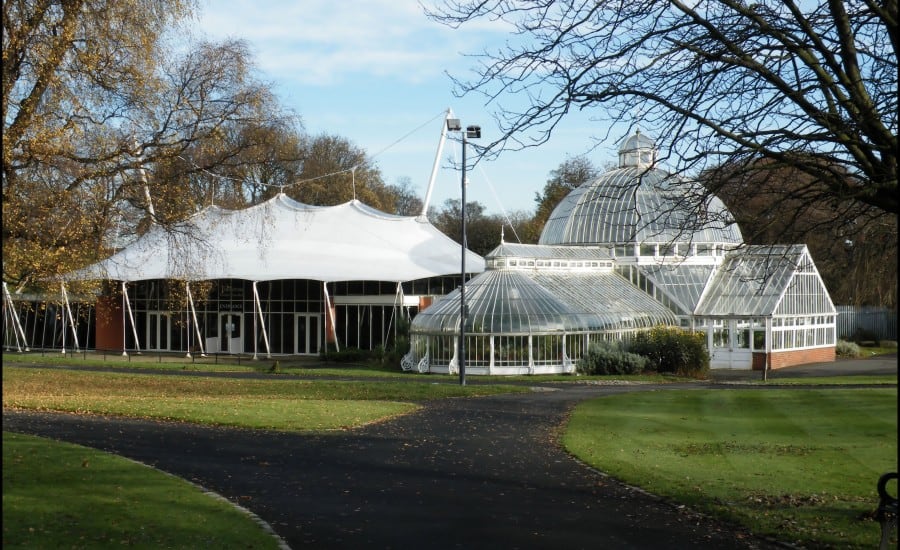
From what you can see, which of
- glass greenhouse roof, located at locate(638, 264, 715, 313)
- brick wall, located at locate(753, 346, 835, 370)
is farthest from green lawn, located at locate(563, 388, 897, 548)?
glass greenhouse roof, located at locate(638, 264, 715, 313)

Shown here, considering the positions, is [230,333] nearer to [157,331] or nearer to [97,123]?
[157,331]

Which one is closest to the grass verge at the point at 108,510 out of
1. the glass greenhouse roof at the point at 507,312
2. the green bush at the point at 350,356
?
the glass greenhouse roof at the point at 507,312

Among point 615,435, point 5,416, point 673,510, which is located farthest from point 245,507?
point 5,416

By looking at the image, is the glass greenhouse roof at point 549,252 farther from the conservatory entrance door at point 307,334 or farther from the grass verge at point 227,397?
the grass verge at point 227,397

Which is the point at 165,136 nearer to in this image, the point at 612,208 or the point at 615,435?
the point at 615,435

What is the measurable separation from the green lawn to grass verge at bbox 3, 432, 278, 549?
18.9 feet

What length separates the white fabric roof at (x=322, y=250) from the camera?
47.0 meters

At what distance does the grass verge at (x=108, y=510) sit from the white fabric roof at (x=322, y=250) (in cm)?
3150

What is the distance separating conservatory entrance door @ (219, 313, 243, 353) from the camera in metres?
50.8

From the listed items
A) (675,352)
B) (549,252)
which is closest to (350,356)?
(549,252)

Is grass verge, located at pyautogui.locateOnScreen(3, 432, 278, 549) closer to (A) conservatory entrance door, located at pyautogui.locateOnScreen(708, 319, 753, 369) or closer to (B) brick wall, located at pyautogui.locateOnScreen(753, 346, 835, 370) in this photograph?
(B) brick wall, located at pyautogui.locateOnScreen(753, 346, 835, 370)

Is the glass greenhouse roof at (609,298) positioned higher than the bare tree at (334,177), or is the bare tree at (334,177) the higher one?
the bare tree at (334,177)

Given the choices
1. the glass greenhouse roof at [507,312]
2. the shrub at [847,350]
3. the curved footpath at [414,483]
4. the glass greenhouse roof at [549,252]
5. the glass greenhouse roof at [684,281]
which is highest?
the glass greenhouse roof at [549,252]

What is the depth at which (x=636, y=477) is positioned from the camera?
13594 mm
